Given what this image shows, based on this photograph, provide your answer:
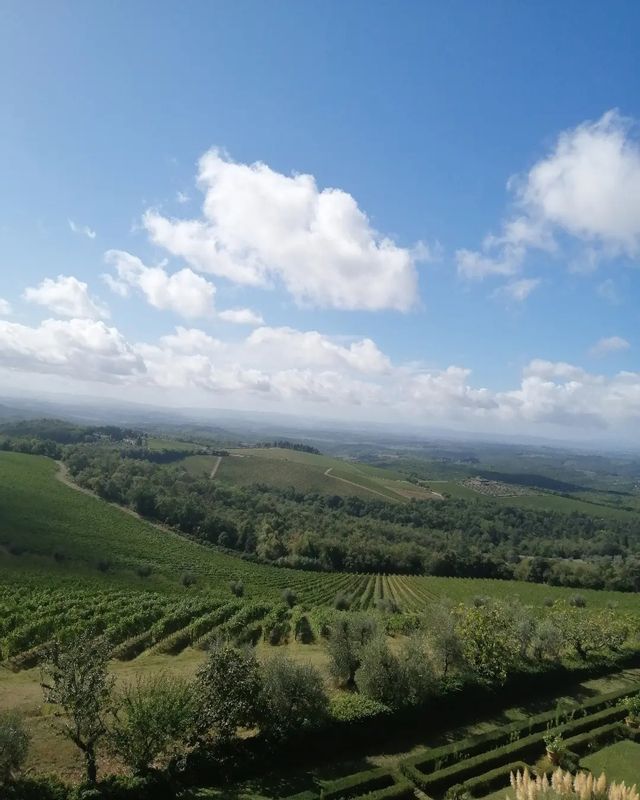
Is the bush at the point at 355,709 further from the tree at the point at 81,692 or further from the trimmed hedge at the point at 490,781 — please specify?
the tree at the point at 81,692

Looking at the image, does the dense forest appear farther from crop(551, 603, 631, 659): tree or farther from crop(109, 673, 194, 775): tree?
crop(109, 673, 194, 775): tree

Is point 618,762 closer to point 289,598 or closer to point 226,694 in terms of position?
point 226,694

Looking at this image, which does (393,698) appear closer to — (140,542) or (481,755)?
(481,755)

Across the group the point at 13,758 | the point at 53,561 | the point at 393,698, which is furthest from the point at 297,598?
the point at 13,758

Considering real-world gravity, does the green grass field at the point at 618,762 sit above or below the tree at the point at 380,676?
below

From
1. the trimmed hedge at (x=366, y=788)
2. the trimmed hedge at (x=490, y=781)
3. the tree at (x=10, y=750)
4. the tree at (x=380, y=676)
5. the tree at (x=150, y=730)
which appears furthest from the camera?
the tree at (x=380, y=676)

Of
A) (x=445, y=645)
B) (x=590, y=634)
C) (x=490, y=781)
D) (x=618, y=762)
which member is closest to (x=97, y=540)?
(x=445, y=645)

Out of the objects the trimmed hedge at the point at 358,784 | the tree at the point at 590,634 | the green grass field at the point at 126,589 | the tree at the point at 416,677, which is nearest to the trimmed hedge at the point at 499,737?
the trimmed hedge at the point at 358,784
